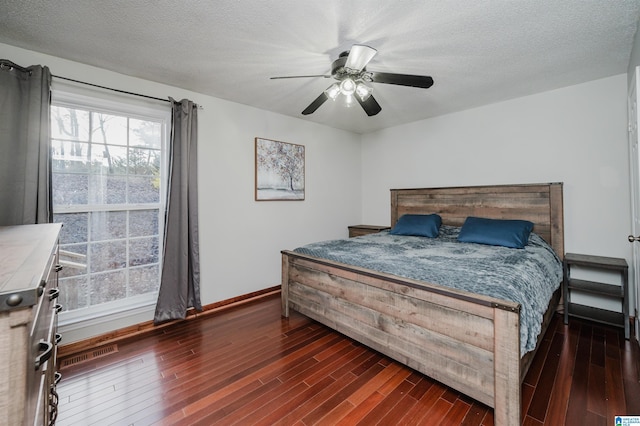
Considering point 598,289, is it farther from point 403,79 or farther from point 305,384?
point 305,384

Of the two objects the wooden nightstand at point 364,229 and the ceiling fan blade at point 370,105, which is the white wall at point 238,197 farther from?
the ceiling fan blade at point 370,105

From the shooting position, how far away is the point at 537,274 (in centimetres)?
217

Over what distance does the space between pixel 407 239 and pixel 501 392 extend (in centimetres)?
212

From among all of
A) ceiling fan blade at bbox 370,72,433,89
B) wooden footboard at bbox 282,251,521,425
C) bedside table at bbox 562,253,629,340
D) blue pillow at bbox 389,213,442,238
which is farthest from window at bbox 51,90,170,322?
bedside table at bbox 562,253,629,340

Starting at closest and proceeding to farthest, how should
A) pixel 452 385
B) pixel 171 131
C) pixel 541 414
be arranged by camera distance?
1. pixel 541 414
2. pixel 452 385
3. pixel 171 131

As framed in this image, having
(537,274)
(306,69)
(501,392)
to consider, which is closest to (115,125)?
(306,69)

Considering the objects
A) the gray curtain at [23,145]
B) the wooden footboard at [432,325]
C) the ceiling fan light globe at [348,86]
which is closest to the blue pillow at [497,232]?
the wooden footboard at [432,325]

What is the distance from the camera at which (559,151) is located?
3.16m

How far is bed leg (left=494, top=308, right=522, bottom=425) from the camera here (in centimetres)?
150

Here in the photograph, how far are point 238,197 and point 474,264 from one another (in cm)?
271

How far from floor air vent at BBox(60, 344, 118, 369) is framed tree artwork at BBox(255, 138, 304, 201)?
2143 millimetres

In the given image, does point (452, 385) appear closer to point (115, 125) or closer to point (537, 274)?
point (537, 274)

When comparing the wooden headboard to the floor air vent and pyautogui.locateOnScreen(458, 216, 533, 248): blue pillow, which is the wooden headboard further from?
the floor air vent

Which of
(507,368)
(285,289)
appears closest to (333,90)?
(285,289)
